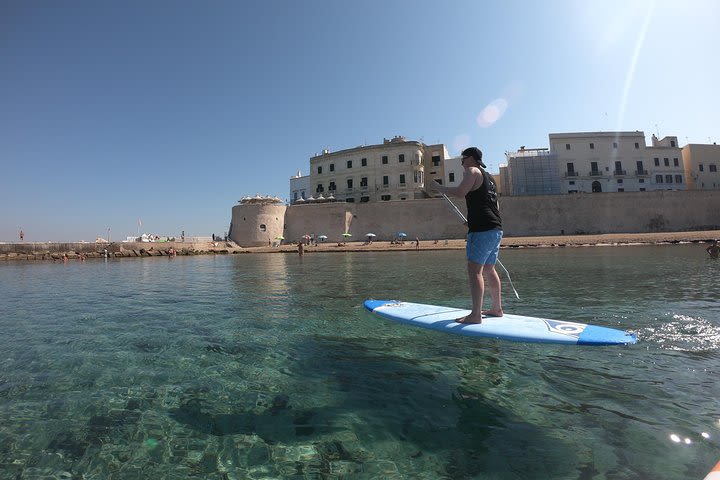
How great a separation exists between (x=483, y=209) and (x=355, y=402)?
2.98 m

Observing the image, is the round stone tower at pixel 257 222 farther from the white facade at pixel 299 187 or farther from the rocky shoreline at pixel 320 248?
the white facade at pixel 299 187

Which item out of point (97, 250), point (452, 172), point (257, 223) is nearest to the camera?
point (97, 250)

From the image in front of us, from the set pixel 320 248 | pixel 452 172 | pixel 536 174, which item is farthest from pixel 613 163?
pixel 320 248

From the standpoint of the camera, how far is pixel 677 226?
40.2 meters

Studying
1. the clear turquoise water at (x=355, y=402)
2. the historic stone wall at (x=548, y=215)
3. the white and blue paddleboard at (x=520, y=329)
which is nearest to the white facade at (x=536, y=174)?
the historic stone wall at (x=548, y=215)

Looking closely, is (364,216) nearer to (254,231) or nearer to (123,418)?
(254,231)

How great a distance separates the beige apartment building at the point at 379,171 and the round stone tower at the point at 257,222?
4.78 meters

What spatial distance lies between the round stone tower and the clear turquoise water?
137ft

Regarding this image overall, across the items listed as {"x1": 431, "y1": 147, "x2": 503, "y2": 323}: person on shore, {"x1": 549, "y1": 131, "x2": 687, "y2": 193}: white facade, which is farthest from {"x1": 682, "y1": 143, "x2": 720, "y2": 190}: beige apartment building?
{"x1": 431, "y1": 147, "x2": 503, "y2": 323}: person on shore

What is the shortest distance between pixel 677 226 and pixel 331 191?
144 feet

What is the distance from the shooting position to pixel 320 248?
39844 millimetres

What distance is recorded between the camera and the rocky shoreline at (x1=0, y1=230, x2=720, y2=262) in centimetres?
3219

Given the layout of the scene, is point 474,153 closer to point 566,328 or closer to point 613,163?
point 566,328

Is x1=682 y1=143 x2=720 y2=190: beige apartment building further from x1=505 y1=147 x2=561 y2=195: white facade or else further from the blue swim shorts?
the blue swim shorts
